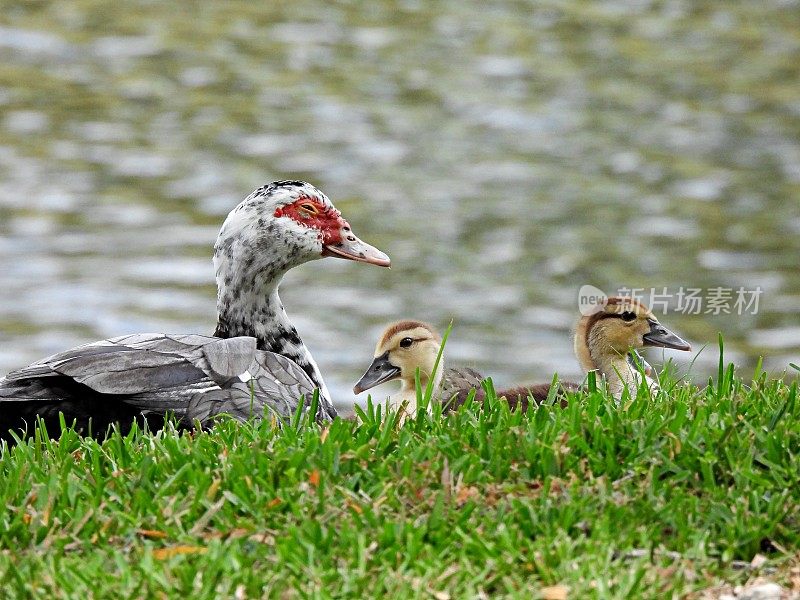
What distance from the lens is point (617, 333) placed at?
23.9 feet

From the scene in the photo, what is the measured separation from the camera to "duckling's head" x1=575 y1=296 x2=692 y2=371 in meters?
7.28

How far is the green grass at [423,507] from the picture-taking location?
4.26 meters

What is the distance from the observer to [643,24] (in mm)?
19922

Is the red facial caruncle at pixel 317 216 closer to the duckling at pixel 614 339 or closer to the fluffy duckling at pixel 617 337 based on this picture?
the duckling at pixel 614 339

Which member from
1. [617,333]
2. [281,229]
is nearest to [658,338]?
[617,333]

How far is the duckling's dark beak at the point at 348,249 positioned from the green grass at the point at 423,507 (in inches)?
91.6

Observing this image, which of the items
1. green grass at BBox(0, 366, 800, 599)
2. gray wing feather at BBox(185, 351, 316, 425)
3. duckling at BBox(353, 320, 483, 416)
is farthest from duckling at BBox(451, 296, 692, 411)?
green grass at BBox(0, 366, 800, 599)

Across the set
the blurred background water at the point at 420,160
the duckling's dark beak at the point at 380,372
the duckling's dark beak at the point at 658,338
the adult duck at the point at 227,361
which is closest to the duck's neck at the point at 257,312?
the adult duck at the point at 227,361

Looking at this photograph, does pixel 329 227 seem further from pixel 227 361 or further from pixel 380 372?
pixel 227 361

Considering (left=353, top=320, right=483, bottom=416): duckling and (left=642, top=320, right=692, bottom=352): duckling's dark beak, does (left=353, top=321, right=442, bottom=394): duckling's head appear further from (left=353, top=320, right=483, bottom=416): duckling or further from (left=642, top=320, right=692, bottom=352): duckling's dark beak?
(left=642, top=320, right=692, bottom=352): duckling's dark beak

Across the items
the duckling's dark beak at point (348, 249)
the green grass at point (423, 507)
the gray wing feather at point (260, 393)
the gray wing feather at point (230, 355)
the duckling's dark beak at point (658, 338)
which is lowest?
the green grass at point (423, 507)

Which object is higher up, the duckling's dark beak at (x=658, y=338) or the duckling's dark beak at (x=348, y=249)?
the duckling's dark beak at (x=348, y=249)

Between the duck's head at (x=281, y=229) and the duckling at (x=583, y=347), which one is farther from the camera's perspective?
the duck's head at (x=281, y=229)

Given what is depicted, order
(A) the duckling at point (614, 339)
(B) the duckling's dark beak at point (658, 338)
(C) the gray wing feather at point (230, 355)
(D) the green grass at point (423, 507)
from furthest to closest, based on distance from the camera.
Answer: (B) the duckling's dark beak at point (658, 338)
(A) the duckling at point (614, 339)
(C) the gray wing feather at point (230, 355)
(D) the green grass at point (423, 507)
